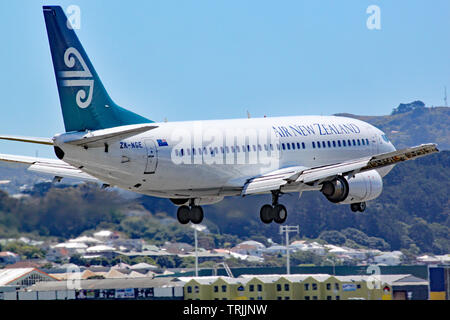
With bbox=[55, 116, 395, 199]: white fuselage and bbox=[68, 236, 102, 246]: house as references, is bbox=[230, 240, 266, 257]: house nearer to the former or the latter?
bbox=[55, 116, 395, 199]: white fuselage

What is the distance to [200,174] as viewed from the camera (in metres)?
41.4

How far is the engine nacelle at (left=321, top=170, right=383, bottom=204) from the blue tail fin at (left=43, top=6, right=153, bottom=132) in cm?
1180

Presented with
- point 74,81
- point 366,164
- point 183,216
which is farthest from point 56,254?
point 366,164

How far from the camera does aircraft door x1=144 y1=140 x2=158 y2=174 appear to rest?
38.2m

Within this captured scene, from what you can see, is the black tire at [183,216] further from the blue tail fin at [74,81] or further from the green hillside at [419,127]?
the green hillside at [419,127]

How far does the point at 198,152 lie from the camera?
40969mm

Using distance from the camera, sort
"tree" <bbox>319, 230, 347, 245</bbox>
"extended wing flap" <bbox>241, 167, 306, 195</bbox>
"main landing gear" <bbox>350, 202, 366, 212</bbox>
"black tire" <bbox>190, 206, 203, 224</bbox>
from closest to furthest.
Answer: "extended wing flap" <bbox>241, 167, 306, 195</bbox>
"black tire" <bbox>190, 206, 203, 224</bbox>
"main landing gear" <bbox>350, 202, 366, 212</bbox>
"tree" <bbox>319, 230, 347, 245</bbox>

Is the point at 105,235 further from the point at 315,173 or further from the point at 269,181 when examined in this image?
the point at 315,173

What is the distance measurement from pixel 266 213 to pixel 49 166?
11.6 metres

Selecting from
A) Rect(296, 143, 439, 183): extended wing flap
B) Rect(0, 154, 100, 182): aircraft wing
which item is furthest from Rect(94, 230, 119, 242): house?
Rect(296, 143, 439, 183): extended wing flap

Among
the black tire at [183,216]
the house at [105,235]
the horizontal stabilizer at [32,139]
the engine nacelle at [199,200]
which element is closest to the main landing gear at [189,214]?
the black tire at [183,216]

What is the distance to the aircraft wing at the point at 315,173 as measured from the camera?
3794cm
